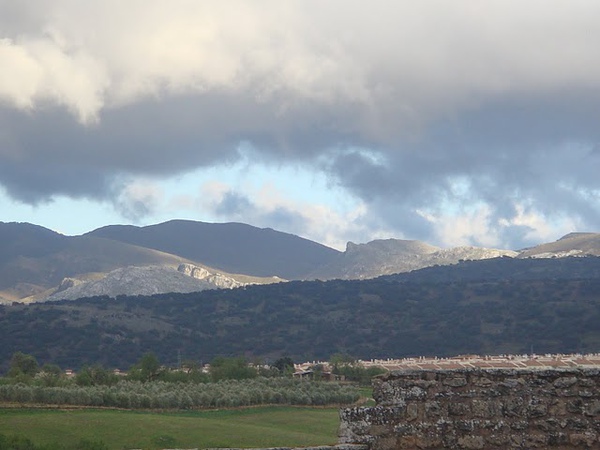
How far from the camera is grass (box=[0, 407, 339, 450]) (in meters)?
38.1

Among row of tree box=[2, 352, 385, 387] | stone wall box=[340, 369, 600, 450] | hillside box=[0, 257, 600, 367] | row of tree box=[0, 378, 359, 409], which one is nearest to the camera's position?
stone wall box=[340, 369, 600, 450]

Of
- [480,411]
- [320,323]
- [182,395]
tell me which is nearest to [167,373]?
[182,395]

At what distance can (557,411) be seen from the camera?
895 centimetres

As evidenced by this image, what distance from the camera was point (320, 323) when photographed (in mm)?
134250

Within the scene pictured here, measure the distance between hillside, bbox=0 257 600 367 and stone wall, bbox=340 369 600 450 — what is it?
332 ft

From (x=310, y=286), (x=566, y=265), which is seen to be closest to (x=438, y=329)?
(x=310, y=286)

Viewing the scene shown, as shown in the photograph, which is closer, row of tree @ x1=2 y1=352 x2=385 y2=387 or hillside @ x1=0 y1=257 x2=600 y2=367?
row of tree @ x1=2 y1=352 x2=385 y2=387

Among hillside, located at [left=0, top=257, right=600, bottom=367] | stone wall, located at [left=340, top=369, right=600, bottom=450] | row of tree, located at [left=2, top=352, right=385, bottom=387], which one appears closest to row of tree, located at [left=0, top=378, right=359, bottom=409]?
row of tree, located at [left=2, top=352, right=385, bottom=387]

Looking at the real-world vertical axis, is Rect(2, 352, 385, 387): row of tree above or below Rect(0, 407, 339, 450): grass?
above

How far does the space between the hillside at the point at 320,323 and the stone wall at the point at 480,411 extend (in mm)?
101265

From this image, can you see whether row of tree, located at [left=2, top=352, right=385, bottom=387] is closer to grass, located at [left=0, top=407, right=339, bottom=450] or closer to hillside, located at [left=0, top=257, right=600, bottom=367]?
grass, located at [left=0, top=407, right=339, bottom=450]

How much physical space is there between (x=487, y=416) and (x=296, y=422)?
1565 inches

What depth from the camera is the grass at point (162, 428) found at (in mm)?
38062

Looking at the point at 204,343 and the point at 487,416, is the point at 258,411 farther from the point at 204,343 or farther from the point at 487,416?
the point at 204,343
